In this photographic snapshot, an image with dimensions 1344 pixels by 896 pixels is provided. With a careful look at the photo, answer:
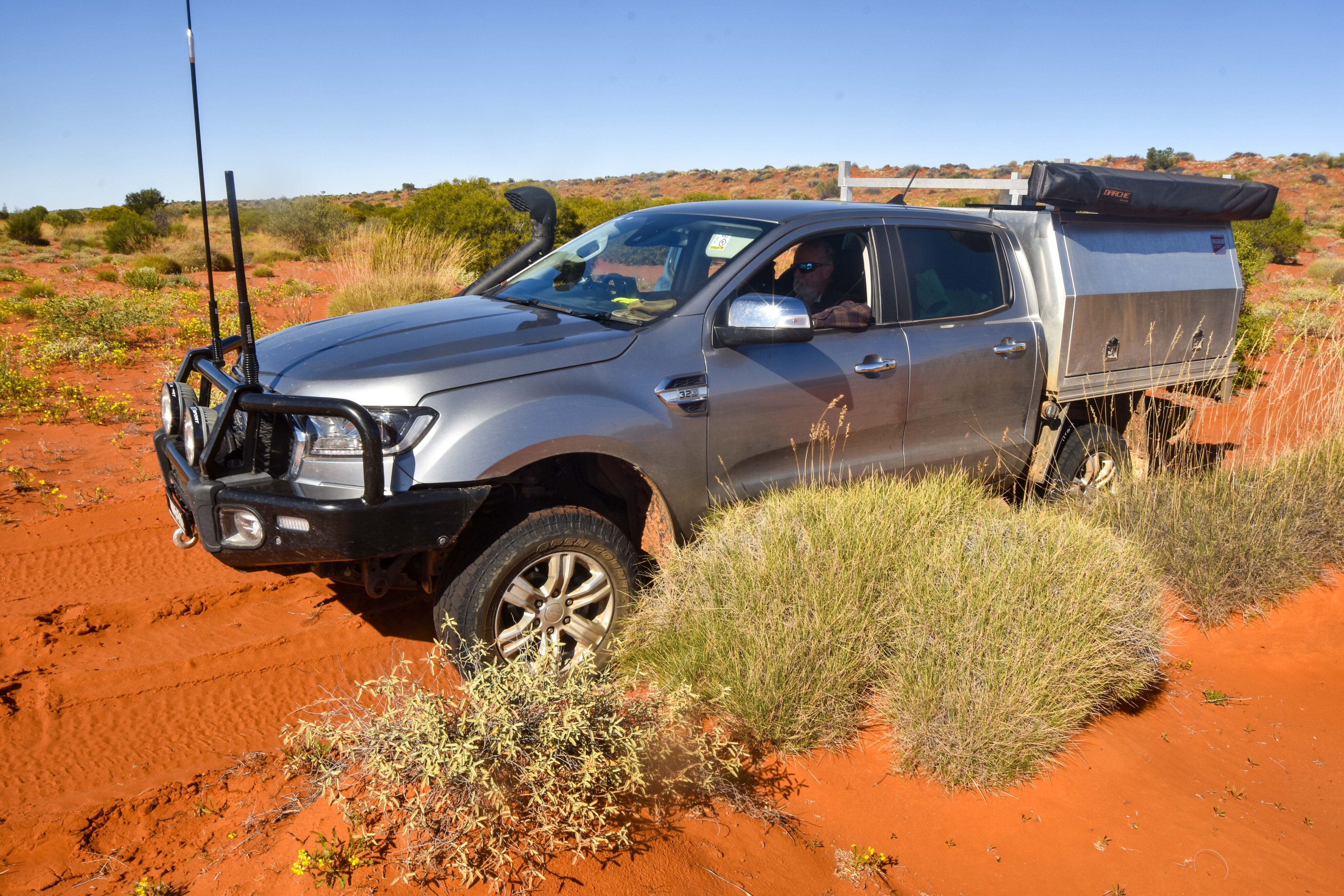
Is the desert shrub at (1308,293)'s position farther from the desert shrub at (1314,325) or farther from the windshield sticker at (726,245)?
the windshield sticker at (726,245)

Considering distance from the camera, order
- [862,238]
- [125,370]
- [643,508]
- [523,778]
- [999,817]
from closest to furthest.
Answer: [523,778] → [999,817] → [643,508] → [862,238] → [125,370]

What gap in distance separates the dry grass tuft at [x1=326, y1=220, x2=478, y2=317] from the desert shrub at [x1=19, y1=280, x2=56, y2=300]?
5282 millimetres

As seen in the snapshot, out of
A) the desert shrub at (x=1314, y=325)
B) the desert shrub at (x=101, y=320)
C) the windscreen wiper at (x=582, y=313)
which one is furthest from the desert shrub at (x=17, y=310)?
the desert shrub at (x=1314, y=325)

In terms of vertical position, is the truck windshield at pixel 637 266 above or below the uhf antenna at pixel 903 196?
below

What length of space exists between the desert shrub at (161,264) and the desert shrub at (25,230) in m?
9.70

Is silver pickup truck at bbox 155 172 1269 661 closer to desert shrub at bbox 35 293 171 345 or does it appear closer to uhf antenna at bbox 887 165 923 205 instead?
uhf antenna at bbox 887 165 923 205

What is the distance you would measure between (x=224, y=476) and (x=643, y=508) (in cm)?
170

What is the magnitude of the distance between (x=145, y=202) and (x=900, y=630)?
121 feet

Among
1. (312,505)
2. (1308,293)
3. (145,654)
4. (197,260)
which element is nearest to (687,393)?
(312,505)

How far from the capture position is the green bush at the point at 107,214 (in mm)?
34125

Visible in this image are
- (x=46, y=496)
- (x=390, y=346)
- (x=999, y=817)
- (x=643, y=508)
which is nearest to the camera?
(x=999, y=817)

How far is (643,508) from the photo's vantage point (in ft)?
13.0

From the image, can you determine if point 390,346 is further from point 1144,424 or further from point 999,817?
point 1144,424

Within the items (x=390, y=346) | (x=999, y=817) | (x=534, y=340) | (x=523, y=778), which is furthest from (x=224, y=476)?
(x=999, y=817)
